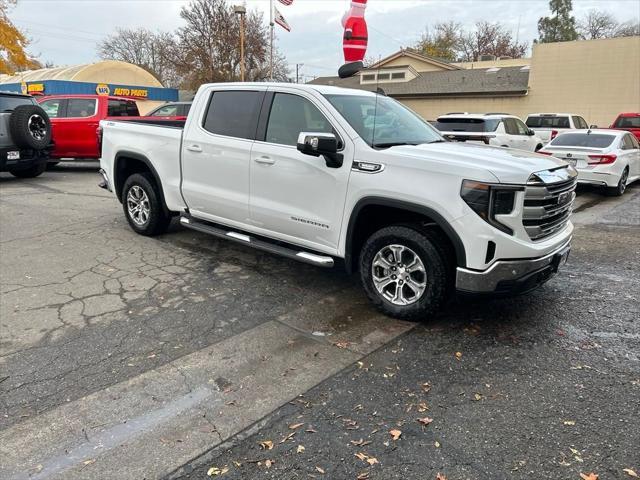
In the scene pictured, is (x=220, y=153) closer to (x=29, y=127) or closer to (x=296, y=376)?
(x=296, y=376)

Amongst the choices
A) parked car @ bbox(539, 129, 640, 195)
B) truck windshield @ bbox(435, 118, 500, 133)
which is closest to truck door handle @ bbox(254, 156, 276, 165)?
parked car @ bbox(539, 129, 640, 195)

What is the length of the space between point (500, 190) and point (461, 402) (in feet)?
4.94

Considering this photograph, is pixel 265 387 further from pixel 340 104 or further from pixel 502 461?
pixel 340 104

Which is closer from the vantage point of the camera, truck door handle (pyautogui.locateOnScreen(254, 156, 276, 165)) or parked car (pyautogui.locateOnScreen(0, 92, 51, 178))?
truck door handle (pyautogui.locateOnScreen(254, 156, 276, 165))

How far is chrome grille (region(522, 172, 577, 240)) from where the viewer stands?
366cm

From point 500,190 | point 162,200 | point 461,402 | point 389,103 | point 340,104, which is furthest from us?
point 162,200

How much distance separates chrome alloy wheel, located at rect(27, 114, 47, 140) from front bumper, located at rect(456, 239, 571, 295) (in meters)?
10.2

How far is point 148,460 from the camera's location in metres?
2.57

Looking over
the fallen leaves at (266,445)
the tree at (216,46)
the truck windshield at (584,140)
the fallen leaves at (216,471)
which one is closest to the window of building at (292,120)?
the fallen leaves at (266,445)

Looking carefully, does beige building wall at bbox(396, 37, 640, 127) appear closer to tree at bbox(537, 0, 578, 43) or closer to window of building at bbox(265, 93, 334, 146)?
window of building at bbox(265, 93, 334, 146)

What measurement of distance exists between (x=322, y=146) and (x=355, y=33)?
2702mm

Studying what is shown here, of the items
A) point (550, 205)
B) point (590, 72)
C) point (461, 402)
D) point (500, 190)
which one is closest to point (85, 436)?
point (461, 402)

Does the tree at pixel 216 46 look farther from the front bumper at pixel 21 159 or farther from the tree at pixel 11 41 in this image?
the front bumper at pixel 21 159

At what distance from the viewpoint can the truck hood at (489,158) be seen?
11.7ft
